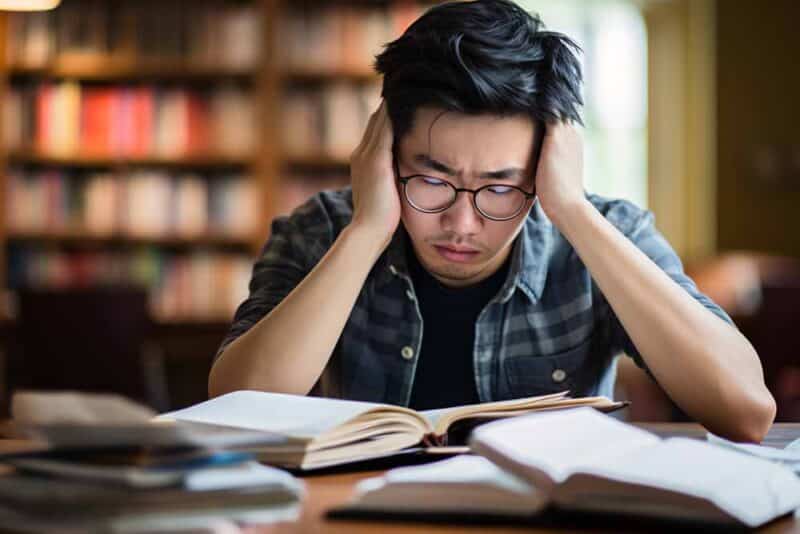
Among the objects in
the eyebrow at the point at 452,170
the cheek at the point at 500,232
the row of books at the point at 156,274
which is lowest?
the row of books at the point at 156,274

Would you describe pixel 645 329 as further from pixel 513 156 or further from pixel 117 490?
pixel 117 490

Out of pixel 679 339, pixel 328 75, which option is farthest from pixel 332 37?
pixel 679 339

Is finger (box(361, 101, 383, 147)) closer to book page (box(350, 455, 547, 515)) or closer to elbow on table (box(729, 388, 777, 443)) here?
elbow on table (box(729, 388, 777, 443))

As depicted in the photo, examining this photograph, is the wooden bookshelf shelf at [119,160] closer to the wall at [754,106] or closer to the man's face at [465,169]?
the wall at [754,106]

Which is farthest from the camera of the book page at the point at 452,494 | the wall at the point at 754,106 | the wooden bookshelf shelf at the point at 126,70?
the wall at the point at 754,106

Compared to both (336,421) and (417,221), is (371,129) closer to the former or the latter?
(417,221)

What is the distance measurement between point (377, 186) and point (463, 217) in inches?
6.2

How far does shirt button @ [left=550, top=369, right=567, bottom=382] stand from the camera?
1670mm

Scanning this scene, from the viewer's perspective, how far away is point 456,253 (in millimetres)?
1560

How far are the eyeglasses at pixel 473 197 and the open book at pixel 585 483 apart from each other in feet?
1.90

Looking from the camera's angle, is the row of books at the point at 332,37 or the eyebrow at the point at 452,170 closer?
the eyebrow at the point at 452,170

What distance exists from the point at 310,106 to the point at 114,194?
2.97 ft

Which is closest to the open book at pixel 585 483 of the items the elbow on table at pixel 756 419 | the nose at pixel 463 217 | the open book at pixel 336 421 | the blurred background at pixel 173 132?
the open book at pixel 336 421

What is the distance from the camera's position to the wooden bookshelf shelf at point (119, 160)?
5.02 m
